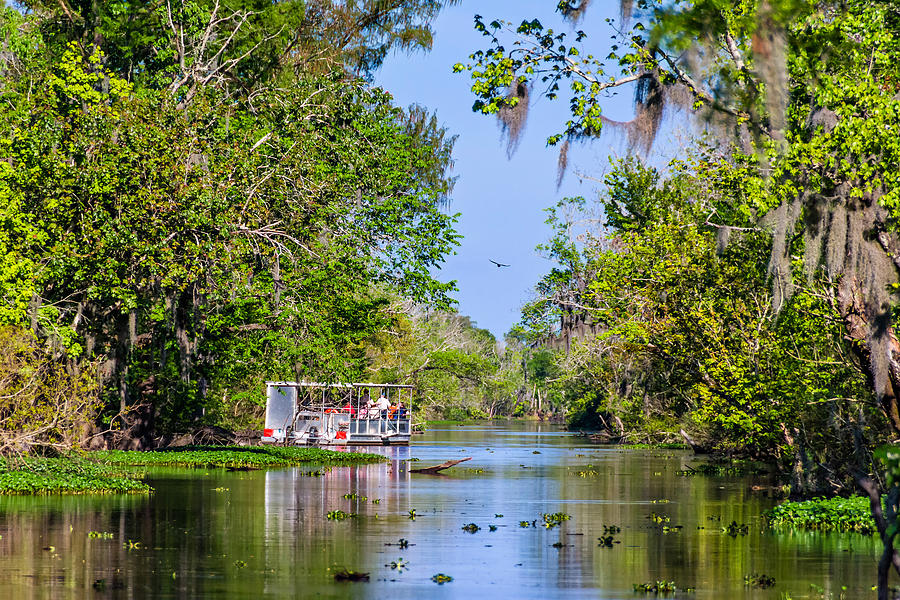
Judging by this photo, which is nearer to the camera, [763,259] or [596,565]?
[596,565]

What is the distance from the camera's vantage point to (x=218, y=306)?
36031 mm

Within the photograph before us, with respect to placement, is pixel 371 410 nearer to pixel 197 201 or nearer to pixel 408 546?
pixel 197 201

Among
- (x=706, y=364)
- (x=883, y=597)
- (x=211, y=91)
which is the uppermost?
(x=211, y=91)

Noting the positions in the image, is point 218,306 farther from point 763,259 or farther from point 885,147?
point 885,147

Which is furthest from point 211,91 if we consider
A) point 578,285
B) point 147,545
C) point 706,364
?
point 578,285

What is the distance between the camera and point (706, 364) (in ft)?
95.2

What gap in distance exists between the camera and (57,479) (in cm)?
2494

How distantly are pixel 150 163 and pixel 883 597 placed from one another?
25624mm

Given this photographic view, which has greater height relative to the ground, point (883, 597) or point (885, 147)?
point (885, 147)

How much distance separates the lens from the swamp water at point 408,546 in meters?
13.3

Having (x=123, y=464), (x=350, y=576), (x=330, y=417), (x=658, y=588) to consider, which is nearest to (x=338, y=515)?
(x=350, y=576)

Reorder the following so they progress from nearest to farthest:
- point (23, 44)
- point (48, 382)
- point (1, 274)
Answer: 1. point (48, 382)
2. point (1, 274)
3. point (23, 44)

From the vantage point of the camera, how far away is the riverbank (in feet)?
80.5

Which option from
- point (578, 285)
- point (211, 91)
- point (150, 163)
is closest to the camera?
point (150, 163)
